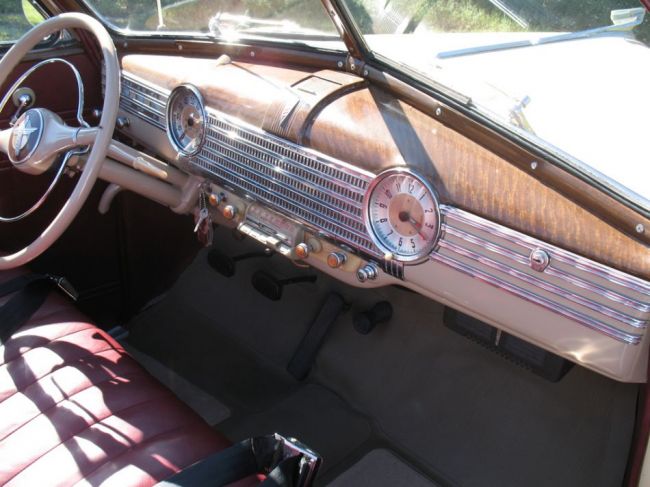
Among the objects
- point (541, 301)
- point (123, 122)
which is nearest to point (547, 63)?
point (541, 301)

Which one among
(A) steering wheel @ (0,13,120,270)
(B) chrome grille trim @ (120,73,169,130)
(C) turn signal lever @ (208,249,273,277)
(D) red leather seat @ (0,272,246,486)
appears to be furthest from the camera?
(C) turn signal lever @ (208,249,273,277)

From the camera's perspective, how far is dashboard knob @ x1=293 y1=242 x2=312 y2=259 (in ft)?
6.60

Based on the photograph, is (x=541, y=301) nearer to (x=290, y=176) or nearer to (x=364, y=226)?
(x=364, y=226)

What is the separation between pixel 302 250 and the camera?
2.01 metres

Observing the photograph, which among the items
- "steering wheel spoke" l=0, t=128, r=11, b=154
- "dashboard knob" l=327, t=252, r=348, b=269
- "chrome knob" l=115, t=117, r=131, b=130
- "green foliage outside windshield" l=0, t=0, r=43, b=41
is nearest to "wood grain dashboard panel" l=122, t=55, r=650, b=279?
"dashboard knob" l=327, t=252, r=348, b=269

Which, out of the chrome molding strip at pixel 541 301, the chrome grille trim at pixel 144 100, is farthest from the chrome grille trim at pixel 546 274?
the chrome grille trim at pixel 144 100

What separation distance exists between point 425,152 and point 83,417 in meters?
1.05

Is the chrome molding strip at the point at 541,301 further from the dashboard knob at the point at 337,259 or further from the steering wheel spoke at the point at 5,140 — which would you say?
the steering wheel spoke at the point at 5,140

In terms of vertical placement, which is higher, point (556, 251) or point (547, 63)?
point (547, 63)

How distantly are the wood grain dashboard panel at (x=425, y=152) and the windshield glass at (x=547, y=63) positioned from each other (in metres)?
0.09

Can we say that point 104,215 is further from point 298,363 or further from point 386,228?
point 386,228

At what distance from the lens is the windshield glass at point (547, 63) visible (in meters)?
1.52

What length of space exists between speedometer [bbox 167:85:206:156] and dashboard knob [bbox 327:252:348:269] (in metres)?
0.58

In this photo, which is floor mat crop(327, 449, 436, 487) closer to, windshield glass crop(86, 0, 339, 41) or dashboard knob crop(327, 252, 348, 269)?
dashboard knob crop(327, 252, 348, 269)
